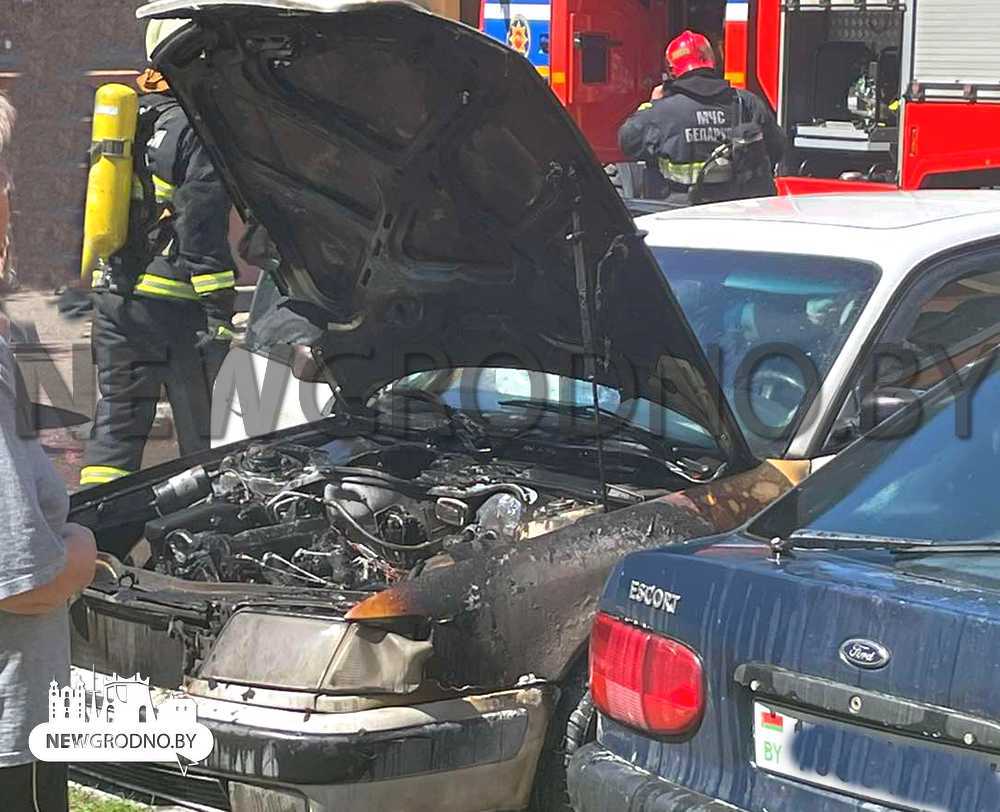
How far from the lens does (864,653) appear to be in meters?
2.67

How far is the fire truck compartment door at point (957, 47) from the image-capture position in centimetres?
1027

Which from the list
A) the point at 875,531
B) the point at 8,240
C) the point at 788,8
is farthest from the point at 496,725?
the point at 788,8

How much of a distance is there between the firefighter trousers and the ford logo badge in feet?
13.0

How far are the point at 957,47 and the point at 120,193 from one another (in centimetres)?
635

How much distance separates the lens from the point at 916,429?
3309mm

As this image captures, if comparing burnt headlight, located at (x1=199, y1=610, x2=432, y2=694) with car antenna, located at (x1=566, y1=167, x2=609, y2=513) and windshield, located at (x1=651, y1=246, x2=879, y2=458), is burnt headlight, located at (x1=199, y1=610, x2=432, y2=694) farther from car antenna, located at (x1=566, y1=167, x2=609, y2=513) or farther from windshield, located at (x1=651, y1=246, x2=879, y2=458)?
windshield, located at (x1=651, y1=246, x2=879, y2=458)

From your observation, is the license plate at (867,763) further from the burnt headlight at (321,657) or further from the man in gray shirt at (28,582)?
the man in gray shirt at (28,582)

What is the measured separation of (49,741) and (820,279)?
8.55ft

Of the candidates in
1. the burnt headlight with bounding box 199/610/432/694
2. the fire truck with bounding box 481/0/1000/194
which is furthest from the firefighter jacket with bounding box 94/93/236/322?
the fire truck with bounding box 481/0/1000/194

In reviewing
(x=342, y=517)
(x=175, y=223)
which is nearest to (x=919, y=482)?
(x=342, y=517)

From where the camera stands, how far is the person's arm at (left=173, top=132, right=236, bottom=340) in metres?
5.97

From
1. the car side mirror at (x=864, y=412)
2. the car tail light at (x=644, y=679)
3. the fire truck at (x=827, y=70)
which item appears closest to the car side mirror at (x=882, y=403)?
the car side mirror at (x=864, y=412)

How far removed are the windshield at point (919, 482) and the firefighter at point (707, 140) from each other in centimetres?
572

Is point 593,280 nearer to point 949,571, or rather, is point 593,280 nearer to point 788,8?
point 949,571
